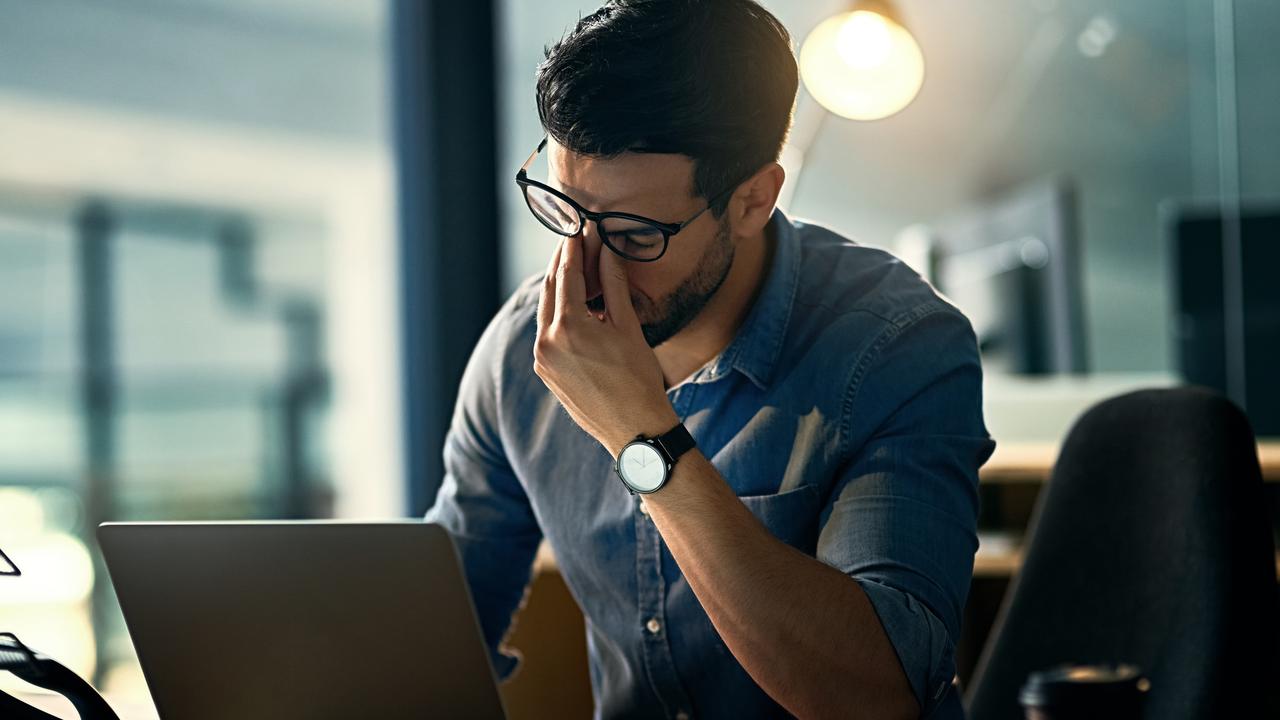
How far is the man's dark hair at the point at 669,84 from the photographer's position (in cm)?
116

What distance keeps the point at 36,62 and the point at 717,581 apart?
5.70 feet

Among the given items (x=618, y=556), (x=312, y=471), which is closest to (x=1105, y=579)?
(x=618, y=556)

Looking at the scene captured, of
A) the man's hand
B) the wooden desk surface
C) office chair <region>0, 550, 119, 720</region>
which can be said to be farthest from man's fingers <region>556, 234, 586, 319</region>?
the wooden desk surface

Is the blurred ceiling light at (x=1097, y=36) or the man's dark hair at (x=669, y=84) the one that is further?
the blurred ceiling light at (x=1097, y=36)

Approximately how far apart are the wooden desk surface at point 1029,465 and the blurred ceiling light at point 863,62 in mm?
743

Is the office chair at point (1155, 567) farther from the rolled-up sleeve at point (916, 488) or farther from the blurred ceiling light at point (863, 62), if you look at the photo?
the blurred ceiling light at point (863, 62)

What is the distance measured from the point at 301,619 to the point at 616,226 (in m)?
0.48

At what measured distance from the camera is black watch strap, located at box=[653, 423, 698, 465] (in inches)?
42.5

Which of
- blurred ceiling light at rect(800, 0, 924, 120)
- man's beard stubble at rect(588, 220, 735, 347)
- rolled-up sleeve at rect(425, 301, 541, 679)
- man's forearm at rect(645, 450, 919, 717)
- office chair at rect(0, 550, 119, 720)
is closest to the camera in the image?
office chair at rect(0, 550, 119, 720)

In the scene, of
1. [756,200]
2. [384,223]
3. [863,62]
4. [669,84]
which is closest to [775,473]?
[756,200]

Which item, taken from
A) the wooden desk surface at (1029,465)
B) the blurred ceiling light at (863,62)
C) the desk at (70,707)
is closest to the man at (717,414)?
the desk at (70,707)

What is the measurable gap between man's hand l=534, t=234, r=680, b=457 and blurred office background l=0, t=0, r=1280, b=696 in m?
0.85

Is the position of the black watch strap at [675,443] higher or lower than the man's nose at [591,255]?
lower

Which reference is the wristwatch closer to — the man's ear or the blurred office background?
the man's ear
